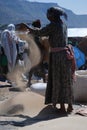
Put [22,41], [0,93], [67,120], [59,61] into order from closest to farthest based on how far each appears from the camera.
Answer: [67,120]
[59,61]
[0,93]
[22,41]

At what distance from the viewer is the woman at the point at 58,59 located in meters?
8.71

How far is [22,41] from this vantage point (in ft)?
43.8

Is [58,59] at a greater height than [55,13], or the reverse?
[55,13]

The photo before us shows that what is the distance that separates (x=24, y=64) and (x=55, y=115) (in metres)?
5.18

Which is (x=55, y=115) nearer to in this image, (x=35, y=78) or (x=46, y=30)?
(x=46, y=30)

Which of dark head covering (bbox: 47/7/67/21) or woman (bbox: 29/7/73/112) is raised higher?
dark head covering (bbox: 47/7/67/21)

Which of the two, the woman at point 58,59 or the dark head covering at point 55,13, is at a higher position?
the dark head covering at point 55,13

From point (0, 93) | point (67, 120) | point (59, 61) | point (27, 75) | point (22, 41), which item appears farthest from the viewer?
point (27, 75)

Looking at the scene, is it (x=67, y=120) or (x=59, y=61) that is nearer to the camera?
(x=67, y=120)

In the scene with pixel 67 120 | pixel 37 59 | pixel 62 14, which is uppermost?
pixel 62 14

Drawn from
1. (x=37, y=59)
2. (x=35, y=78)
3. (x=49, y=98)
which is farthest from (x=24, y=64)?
(x=49, y=98)

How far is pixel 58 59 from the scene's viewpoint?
873cm

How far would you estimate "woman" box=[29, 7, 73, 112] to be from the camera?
8711 mm

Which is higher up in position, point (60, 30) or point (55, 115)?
point (60, 30)
